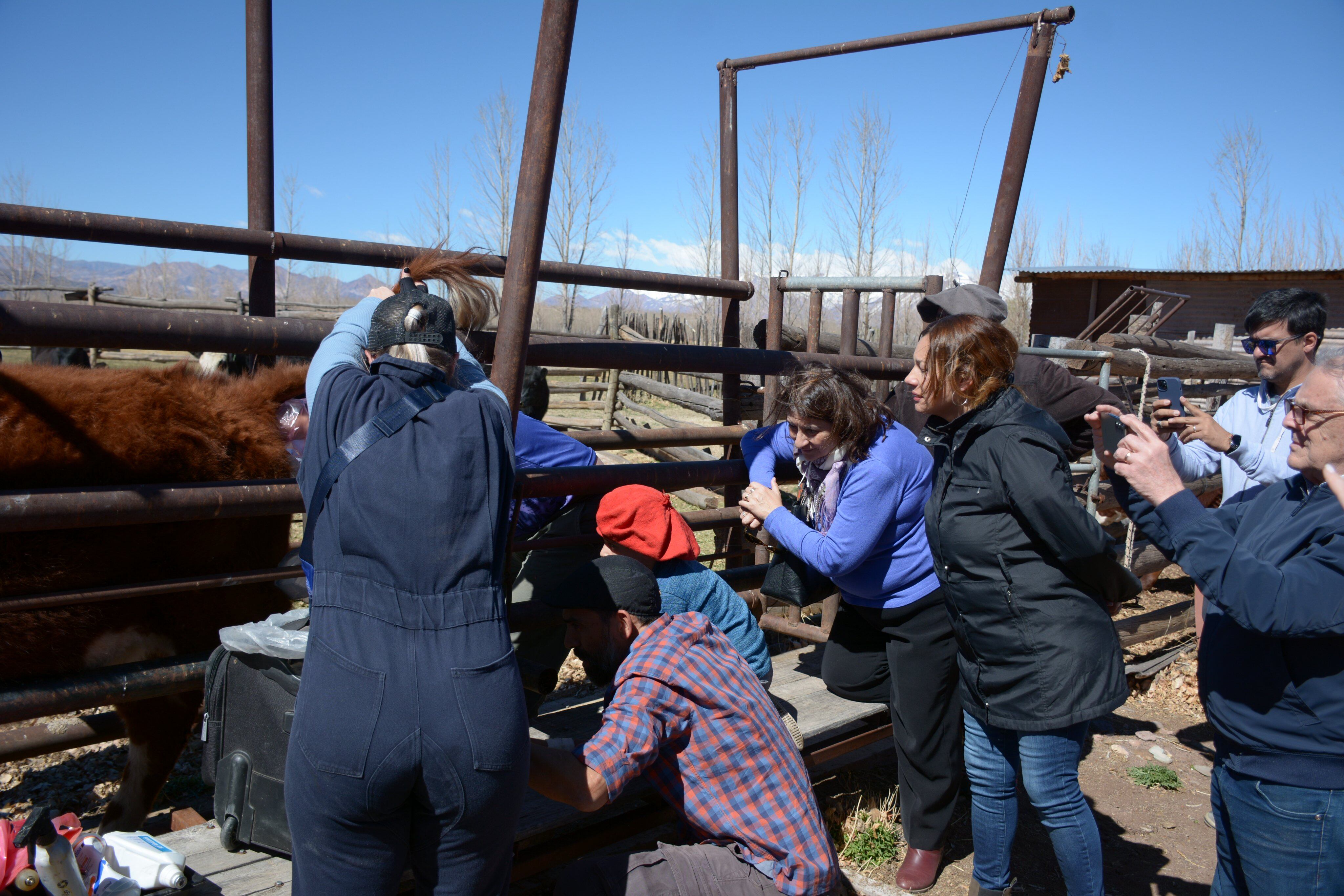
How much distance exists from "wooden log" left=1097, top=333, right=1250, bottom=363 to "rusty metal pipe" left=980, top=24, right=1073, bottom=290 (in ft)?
7.54

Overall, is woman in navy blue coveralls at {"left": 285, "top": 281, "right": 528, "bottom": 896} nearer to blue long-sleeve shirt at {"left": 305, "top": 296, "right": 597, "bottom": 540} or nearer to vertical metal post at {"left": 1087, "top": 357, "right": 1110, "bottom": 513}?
blue long-sleeve shirt at {"left": 305, "top": 296, "right": 597, "bottom": 540}

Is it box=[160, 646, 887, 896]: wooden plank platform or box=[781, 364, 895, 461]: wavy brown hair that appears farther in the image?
box=[781, 364, 895, 461]: wavy brown hair

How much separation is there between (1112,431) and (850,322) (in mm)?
2694

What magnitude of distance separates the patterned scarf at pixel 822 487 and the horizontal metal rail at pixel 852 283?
1512 millimetres

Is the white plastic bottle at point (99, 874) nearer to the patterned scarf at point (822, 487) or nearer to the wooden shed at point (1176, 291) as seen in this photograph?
the patterned scarf at point (822, 487)

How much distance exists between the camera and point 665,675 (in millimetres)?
1967

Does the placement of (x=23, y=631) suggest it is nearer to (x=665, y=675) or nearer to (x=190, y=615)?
(x=190, y=615)

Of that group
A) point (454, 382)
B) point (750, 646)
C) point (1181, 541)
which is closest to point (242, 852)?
point (454, 382)

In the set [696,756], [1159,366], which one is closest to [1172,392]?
[696,756]

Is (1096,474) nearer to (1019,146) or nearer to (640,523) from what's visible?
(1019,146)

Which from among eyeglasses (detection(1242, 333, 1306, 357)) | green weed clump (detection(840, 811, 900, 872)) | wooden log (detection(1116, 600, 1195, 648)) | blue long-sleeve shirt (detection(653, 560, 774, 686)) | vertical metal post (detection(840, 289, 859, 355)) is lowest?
green weed clump (detection(840, 811, 900, 872))

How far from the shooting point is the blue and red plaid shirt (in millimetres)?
1974

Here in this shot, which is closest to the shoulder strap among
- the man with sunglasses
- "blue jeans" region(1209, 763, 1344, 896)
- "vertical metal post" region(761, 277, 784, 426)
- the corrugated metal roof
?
"blue jeans" region(1209, 763, 1344, 896)

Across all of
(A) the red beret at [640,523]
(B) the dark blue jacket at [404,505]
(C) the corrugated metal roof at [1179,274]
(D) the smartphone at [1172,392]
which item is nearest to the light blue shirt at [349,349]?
(B) the dark blue jacket at [404,505]
